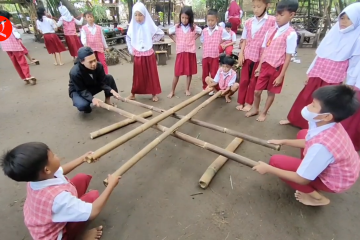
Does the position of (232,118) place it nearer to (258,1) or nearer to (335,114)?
(258,1)

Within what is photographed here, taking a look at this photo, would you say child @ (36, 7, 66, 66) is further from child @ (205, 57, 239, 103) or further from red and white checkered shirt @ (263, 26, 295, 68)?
red and white checkered shirt @ (263, 26, 295, 68)

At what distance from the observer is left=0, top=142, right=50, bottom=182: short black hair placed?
1074mm

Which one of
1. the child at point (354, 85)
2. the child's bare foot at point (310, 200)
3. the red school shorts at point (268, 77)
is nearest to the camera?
the child's bare foot at point (310, 200)

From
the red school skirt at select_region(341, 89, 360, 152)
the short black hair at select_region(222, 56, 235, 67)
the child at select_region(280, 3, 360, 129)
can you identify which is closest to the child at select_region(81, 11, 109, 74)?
the short black hair at select_region(222, 56, 235, 67)

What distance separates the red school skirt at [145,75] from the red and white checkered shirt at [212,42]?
3.04 feet

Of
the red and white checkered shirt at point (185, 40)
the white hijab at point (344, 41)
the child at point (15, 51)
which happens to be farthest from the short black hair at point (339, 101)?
the child at point (15, 51)

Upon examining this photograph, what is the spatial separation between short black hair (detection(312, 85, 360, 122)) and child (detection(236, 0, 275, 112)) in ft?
5.83

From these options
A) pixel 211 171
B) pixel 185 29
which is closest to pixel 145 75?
pixel 185 29

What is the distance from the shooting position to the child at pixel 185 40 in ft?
11.5

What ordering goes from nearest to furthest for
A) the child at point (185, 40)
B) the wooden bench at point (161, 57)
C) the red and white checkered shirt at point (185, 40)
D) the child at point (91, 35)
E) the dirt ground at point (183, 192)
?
the dirt ground at point (183, 192)
the child at point (185, 40)
the red and white checkered shirt at point (185, 40)
the child at point (91, 35)
the wooden bench at point (161, 57)

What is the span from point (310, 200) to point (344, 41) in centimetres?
164

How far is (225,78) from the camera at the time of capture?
11.5 feet

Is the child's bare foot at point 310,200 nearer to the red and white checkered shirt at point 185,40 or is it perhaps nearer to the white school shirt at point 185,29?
the red and white checkered shirt at point 185,40

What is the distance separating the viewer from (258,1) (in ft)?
8.80
